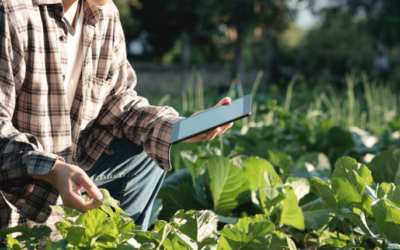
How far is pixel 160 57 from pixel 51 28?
52.8 feet

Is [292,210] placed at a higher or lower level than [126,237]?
lower

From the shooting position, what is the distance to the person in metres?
0.98

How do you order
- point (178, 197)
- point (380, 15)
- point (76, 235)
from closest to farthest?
point (76, 235)
point (178, 197)
point (380, 15)

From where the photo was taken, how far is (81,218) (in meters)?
0.86

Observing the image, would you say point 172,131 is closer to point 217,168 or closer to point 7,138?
point 217,168

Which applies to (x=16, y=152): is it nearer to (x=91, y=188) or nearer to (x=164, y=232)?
(x=91, y=188)

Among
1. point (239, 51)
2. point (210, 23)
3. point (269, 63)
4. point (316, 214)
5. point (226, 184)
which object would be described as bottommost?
point (269, 63)

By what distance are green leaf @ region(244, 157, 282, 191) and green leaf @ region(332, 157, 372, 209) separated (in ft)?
0.95

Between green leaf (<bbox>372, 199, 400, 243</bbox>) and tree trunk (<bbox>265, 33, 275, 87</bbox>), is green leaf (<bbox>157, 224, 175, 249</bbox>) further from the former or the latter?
tree trunk (<bbox>265, 33, 275, 87</bbox>)

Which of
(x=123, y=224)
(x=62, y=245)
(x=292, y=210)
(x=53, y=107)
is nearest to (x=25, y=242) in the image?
(x=62, y=245)

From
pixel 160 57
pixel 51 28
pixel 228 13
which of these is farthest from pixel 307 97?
pixel 160 57

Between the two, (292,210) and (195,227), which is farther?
(292,210)

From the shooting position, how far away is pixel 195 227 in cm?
91

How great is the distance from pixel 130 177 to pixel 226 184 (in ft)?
1.15
